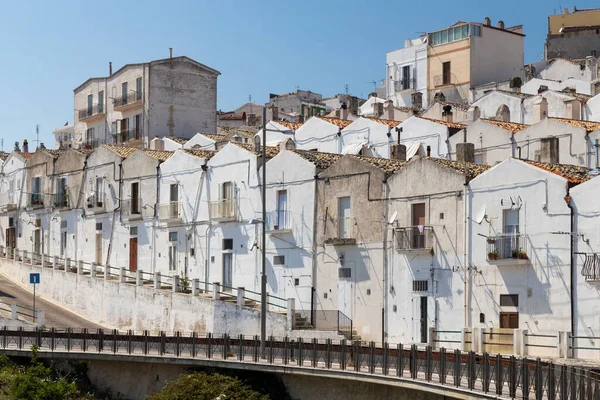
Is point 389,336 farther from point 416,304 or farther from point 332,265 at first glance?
point 332,265

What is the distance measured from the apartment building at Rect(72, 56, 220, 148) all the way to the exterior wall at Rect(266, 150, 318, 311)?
24.6 meters

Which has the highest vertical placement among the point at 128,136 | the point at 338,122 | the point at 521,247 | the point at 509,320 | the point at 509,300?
the point at 128,136

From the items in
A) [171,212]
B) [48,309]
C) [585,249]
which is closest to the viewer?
[585,249]

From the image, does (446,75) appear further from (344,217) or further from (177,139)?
(344,217)

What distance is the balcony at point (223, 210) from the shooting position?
50.9 meters

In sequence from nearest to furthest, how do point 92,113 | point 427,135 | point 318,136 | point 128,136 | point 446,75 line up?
point 427,135 → point 318,136 → point 446,75 → point 128,136 → point 92,113

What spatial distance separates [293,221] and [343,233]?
3.27m

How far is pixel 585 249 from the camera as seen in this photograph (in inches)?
1389

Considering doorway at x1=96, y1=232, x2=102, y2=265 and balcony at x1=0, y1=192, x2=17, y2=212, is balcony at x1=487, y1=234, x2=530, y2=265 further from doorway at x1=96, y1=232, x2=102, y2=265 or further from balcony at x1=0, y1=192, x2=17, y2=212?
balcony at x1=0, y1=192, x2=17, y2=212

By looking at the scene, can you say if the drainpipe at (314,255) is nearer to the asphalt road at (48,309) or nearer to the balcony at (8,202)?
the asphalt road at (48,309)

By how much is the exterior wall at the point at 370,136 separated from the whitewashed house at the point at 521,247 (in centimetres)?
1443

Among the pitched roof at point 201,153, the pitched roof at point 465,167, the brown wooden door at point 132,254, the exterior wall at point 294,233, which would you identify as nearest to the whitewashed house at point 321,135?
the pitched roof at point 201,153

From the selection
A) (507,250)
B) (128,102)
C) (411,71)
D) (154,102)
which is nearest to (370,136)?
(507,250)

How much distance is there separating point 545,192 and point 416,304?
6.93 meters
